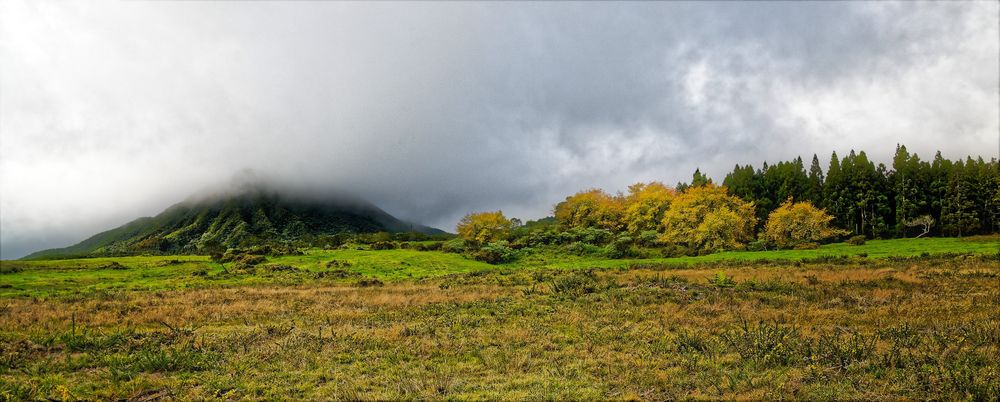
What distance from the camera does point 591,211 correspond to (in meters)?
Answer: 89.7

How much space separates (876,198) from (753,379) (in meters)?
105

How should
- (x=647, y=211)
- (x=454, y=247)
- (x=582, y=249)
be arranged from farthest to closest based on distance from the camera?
(x=647, y=211) < (x=454, y=247) < (x=582, y=249)

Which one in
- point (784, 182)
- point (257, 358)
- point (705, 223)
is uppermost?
point (784, 182)

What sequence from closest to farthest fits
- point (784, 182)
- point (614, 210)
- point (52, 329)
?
1. point (52, 329)
2. point (614, 210)
3. point (784, 182)

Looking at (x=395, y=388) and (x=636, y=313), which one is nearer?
(x=395, y=388)

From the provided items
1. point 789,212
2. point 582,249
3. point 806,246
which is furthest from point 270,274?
point 789,212

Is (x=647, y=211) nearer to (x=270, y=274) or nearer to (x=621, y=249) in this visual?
(x=621, y=249)

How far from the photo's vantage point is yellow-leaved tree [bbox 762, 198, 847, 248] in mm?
73188

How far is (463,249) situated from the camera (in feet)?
238

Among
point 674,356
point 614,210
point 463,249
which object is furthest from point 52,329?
point 614,210

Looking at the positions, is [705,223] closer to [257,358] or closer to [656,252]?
[656,252]

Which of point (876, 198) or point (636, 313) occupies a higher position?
point (876, 198)

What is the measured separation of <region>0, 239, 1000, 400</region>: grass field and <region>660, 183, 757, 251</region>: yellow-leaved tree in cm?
3499

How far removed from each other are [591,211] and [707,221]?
85.3 ft
